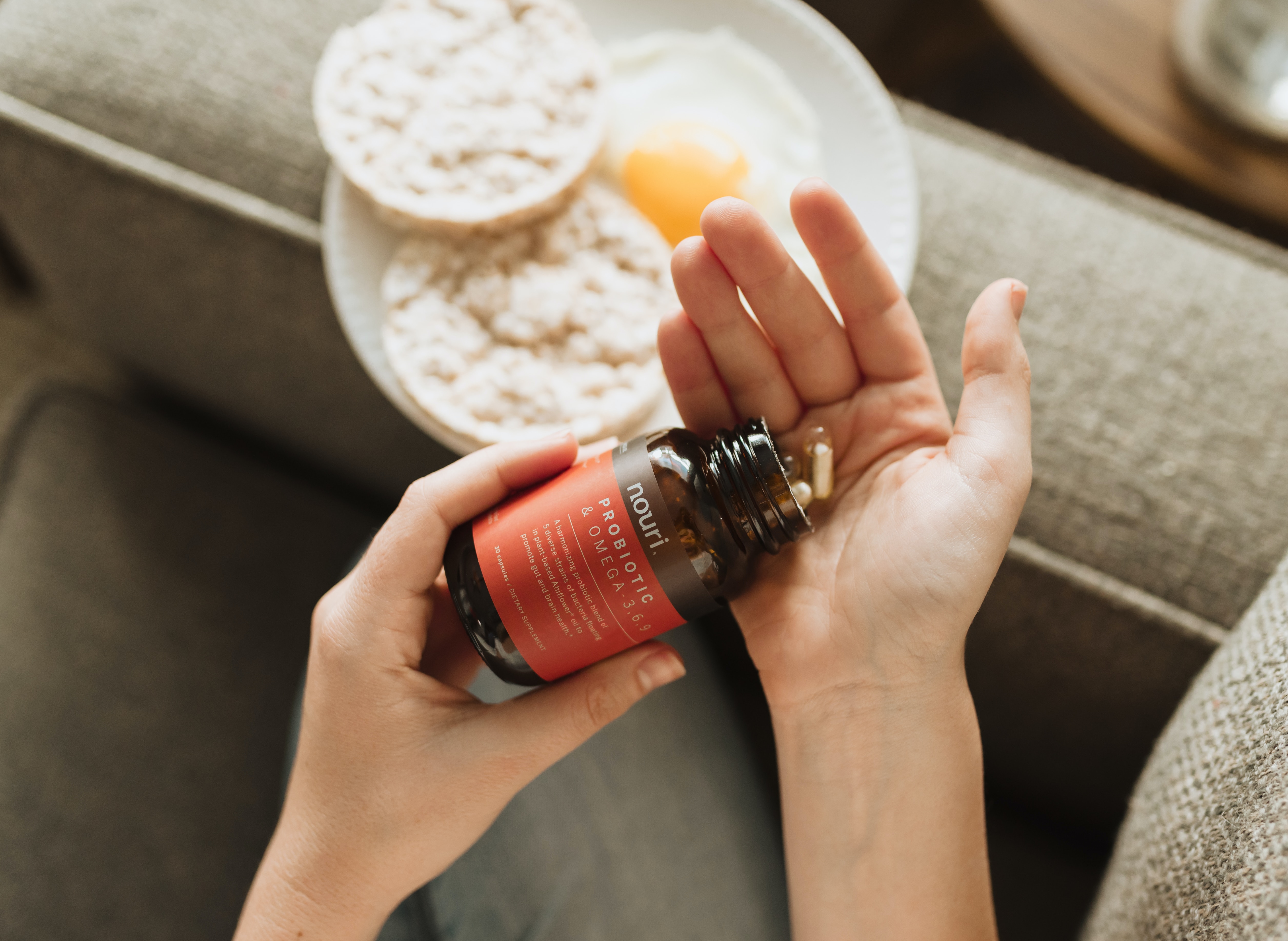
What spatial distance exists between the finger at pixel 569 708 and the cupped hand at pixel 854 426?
0.53 ft

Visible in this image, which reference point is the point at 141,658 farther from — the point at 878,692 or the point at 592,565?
the point at 878,692

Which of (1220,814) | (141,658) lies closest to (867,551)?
(1220,814)

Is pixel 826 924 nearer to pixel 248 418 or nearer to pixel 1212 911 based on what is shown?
pixel 1212 911

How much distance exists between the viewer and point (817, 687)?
816mm

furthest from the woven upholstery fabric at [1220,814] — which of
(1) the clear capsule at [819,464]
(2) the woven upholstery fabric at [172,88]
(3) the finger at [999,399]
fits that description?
(2) the woven upholstery fabric at [172,88]

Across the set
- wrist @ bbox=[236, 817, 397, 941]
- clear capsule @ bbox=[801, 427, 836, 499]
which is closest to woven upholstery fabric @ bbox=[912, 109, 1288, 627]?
clear capsule @ bbox=[801, 427, 836, 499]

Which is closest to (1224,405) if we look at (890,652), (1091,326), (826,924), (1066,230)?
(1091,326)

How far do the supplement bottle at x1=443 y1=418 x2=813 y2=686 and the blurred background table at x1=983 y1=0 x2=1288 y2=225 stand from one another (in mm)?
911

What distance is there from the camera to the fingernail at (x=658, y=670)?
0.74 meters

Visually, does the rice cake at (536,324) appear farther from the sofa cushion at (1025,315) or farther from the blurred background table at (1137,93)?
the blurred background table at (1137,93)

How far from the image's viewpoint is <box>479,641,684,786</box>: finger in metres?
0.73

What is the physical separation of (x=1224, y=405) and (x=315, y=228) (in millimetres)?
1147

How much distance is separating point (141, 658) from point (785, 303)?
878 millimetres

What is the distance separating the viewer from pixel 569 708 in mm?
738
